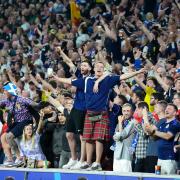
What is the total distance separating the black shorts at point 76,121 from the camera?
1445cm

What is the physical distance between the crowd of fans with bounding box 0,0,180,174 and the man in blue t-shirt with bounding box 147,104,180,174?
15 millimetres

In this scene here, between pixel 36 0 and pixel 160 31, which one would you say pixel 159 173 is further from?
pixel 36 0

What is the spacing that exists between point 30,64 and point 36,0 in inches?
203

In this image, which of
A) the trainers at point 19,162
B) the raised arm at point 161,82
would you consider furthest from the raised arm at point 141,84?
the trainers at point 19,162

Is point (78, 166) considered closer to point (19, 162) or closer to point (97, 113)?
point (97, 113)

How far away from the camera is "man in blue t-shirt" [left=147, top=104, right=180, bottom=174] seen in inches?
528

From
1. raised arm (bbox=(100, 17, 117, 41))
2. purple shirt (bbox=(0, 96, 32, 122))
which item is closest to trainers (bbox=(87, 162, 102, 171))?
purple shirt (bbox=(0, 96, 32, 122))

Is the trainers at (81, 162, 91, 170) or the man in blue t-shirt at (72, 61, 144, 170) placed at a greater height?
the man in blue t-shirt at (72, 61, 144, 170)

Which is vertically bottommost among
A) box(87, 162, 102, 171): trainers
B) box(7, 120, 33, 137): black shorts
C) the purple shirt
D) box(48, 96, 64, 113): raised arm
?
box(87, 162, 102, 171): trainers

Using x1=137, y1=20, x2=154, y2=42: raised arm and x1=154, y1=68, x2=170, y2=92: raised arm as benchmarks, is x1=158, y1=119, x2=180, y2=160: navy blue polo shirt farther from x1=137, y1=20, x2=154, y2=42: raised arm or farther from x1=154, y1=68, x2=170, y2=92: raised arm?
x1=137, y1=20, x2=154, y2=42: raised arm

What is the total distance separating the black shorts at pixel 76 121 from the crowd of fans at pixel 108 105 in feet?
0.05

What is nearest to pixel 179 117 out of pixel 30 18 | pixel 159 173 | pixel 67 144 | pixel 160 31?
pixel 159 173

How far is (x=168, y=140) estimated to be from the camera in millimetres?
13430

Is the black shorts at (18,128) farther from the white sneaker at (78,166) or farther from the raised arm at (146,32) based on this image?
the raised arm at (146,32)
